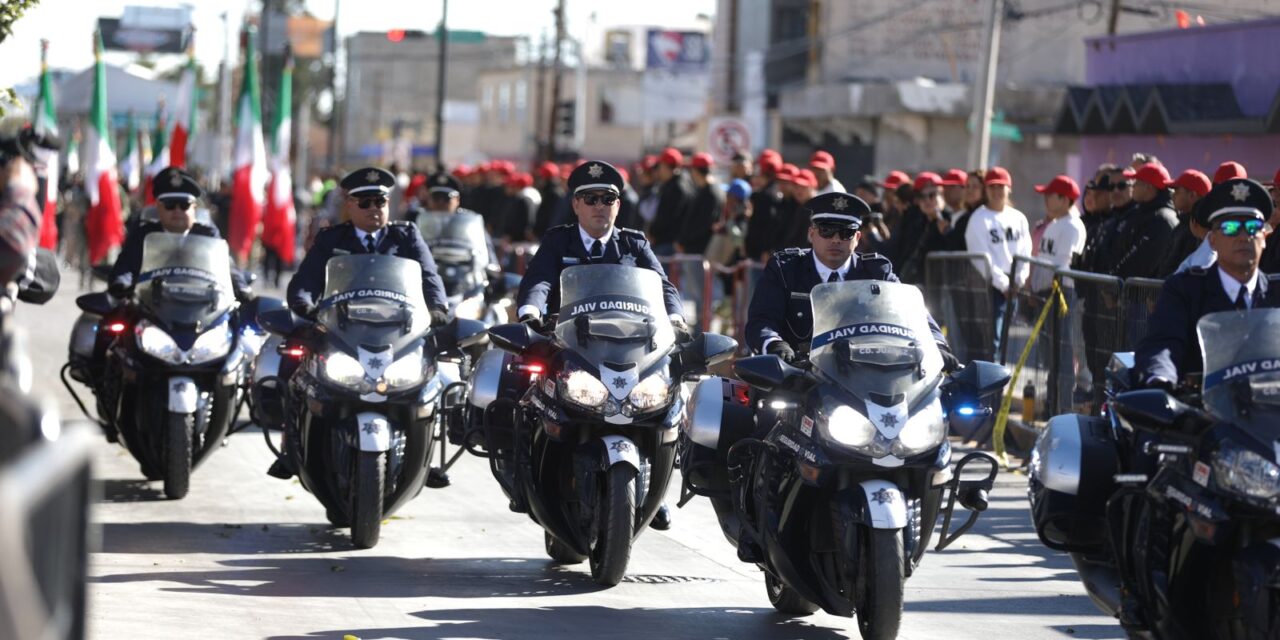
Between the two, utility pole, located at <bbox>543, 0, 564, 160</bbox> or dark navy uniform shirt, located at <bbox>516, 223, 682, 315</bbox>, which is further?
utility pole, located at <bbox>543, 0, 564, 160</bbox>

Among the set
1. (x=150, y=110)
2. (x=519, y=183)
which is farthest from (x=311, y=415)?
(x=150, y=110)

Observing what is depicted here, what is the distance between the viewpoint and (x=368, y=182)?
1091 centimetres

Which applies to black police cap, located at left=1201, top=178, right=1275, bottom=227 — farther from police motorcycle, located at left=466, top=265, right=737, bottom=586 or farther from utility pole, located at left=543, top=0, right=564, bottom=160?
utility pole, located at left=543, top=0, right=564, bottom=160

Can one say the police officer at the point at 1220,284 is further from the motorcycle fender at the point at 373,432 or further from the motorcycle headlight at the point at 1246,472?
the motorcycle fender at the point at 373,432

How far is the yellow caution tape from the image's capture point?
45.6 ft

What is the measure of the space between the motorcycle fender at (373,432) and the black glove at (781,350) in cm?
223

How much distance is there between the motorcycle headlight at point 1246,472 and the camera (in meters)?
6.18

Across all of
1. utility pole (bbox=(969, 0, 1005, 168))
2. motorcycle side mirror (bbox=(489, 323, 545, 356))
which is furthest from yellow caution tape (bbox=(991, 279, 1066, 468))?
utility pole (bbox=(969, 0, 1005, 168))

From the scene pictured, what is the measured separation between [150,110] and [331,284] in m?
58.8

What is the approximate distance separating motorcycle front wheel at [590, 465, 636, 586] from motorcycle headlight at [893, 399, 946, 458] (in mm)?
1666

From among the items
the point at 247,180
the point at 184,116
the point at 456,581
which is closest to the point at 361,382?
the point at 456,581

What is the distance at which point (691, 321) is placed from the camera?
20594 mm

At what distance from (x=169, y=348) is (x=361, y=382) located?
2.08 meters

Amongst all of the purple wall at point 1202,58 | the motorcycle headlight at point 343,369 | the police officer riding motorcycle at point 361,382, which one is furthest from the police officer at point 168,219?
the purple wall at point 1202,58
